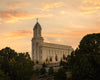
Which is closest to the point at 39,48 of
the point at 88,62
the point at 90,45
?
the point at 90,45

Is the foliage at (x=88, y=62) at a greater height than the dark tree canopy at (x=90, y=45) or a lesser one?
lesser

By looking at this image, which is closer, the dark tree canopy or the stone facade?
the dark tree canopy

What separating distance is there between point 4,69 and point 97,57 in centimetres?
3029

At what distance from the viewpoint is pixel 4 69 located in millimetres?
64812

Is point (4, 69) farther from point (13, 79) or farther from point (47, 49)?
point (47, 49)

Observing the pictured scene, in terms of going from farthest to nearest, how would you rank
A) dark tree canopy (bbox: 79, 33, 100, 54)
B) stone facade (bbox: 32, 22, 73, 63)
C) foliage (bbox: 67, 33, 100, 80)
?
stone facade (bbox: 32, 22, 73, 63), dark tree canopy (bbox: 79, 33, 100, 54), foliage (bbox: 67, 33, 100, 80)

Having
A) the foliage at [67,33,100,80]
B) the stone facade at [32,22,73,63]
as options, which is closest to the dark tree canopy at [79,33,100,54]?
the foliage at [67,33,100,80]

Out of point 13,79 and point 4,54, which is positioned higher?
point 4,54

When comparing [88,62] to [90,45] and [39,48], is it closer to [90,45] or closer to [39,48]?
[90,45]

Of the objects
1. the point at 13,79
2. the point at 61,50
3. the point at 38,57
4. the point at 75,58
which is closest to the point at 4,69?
the point at 13,79

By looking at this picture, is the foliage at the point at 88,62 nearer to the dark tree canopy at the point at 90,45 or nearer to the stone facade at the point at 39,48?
the dark tree canopy at the point at 90,45

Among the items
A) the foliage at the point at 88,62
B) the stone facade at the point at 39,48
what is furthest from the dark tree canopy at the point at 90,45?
the stone facade at the point at 39,48

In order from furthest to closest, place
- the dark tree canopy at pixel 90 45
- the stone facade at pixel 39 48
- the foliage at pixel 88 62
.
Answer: the stone facade at pixel 39 48
the dark tree canopy at pixel 90 45
the foliage at pixel 88 62

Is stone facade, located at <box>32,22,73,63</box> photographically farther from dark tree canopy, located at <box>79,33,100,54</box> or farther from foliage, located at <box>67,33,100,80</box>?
foliage, located at <box>67,33,100,80</box>
